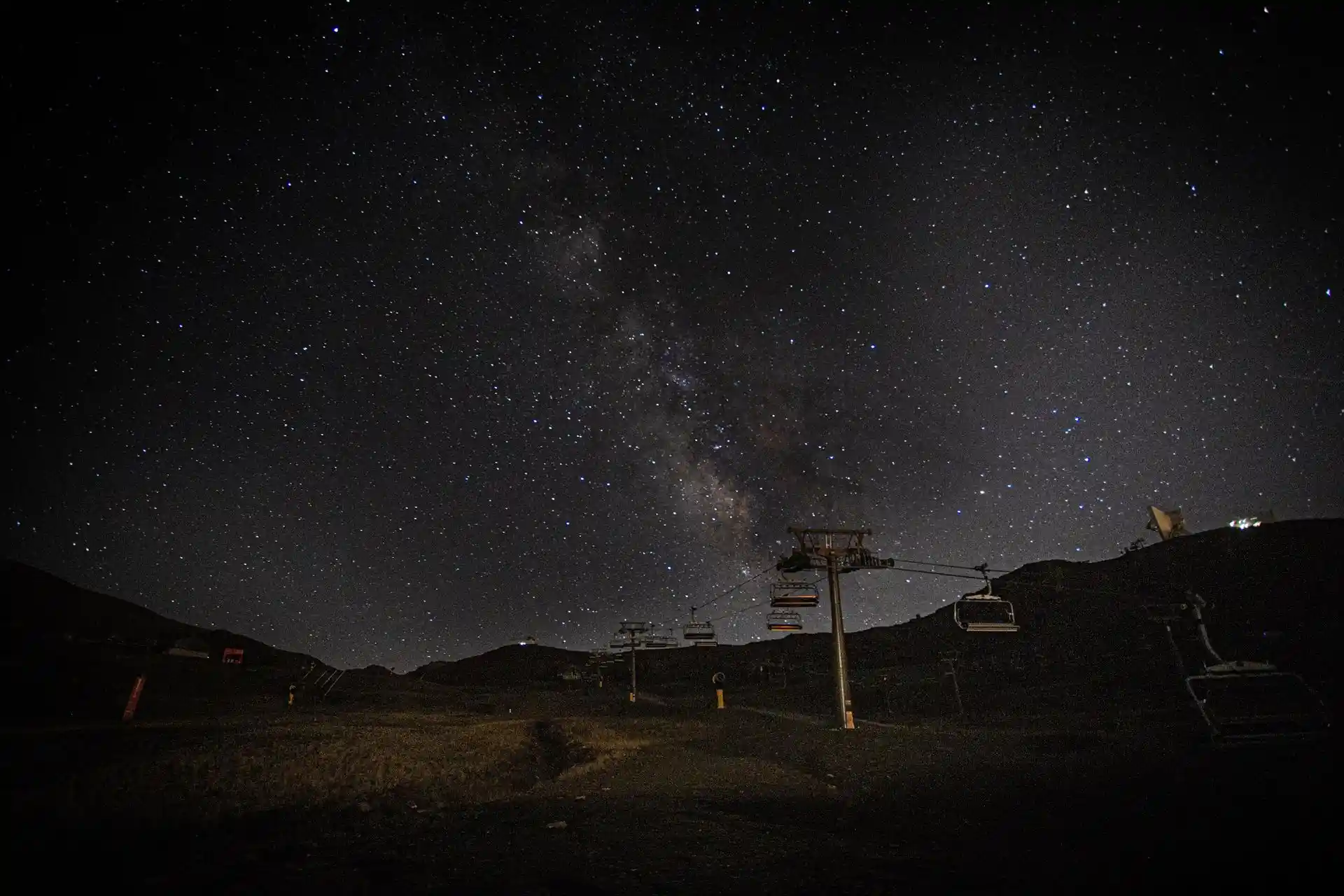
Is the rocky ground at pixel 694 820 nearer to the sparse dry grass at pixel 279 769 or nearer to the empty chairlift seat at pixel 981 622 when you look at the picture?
the sparse dry grass at pixel 279 769

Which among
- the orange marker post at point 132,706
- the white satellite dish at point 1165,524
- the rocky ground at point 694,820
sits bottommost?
the rocky ground at point 694,820

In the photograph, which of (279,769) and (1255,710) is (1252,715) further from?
(279,769)

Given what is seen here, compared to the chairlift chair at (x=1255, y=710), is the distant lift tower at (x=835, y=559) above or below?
above

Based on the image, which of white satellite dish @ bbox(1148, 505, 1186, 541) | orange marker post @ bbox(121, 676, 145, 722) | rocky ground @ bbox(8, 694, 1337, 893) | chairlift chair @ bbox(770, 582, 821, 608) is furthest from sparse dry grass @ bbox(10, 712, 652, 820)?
white satellite dish @ bbox(1148, 505, 1186, 541)

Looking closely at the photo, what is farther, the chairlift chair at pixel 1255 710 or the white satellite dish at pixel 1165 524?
the white satellite dish at pixel 1165 524

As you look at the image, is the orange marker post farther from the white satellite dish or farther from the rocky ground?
the white satellite dish

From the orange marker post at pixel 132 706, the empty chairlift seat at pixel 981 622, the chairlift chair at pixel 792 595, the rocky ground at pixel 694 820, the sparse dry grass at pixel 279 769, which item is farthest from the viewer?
the chairlift chair at pixel 792 595

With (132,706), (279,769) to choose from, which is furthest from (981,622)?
(132,706)

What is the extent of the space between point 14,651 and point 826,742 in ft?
175

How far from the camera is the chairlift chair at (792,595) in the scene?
34250 millimetres

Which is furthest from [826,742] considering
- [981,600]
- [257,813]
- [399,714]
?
[399,714]

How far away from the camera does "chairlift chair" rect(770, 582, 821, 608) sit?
3425 cm

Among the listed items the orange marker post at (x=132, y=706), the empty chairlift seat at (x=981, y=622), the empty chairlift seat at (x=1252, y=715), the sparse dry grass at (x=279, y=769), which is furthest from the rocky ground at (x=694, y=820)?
the orange marker post at (x=132, y=706)

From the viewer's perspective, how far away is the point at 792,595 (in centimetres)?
3456
